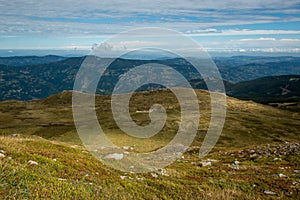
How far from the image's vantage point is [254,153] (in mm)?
42500

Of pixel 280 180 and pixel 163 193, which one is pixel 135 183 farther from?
pixel 280 180

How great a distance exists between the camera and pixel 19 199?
1147cm

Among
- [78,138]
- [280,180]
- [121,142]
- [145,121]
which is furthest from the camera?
[145,121]

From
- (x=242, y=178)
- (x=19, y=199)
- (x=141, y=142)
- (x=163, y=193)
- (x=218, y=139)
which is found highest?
(x=19, y=199)

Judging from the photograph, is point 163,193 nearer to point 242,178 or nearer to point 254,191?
point 254,191

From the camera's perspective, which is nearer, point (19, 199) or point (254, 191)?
point (19, 199)

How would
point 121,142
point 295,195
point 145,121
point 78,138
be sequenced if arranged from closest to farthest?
point 295,195
point 121,142
point 78,138
point 145,121

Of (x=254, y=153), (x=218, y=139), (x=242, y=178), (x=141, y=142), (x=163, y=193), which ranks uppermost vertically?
(x=163, y=193)

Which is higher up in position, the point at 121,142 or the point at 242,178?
the point at 242,178

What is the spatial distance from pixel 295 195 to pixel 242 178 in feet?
15.9

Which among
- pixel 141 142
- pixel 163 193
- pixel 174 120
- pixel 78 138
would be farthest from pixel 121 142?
pixel 163 193

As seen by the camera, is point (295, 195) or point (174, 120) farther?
point (174, 120)

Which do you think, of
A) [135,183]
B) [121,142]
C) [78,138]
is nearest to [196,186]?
[135,183]

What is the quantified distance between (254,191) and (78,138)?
80.4 meters
